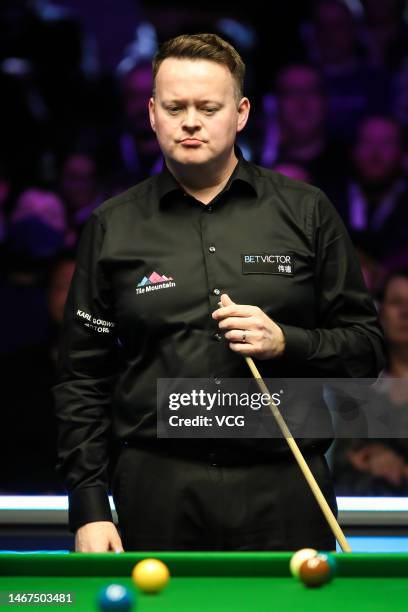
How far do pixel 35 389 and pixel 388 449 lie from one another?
1546 mm

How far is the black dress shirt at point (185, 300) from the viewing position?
247 centimetres

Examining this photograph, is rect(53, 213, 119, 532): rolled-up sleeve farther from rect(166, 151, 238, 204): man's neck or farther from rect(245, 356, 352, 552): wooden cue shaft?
rect(245, 356, 352, 552): wooden cue shaft

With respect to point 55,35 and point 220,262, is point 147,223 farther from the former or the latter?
point 55,35

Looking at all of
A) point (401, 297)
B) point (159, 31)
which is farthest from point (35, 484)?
point (159, 31)

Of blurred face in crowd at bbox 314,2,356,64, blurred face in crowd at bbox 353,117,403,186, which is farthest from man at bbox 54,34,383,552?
blurred face in crowd at bbox 314,2,356,64

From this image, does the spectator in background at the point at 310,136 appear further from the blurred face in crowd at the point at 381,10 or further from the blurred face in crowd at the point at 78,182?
the blurred face in crowd at the point at 78,182

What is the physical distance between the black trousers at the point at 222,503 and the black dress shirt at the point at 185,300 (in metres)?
0.08

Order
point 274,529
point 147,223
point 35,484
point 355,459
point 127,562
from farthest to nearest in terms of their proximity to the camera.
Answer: point 35,484, point 355,459, point 147,223, point 274,529, point 127,562

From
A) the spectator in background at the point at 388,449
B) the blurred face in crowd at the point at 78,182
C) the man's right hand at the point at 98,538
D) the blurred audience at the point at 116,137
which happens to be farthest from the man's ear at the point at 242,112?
the blurred face in crowd at the point at 78,182

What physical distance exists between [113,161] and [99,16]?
668mm

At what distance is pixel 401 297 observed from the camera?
4262 mm

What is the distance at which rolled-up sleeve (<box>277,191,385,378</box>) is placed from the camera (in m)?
2.50

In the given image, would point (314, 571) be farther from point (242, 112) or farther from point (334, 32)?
point (334, 32)

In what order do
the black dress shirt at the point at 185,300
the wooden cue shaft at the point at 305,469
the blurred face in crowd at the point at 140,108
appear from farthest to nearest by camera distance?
the blurred face in crowd at the point at 140,108
the black dress shirt at the point at 185,300
the wooden cue shaft at the point at 305,469
